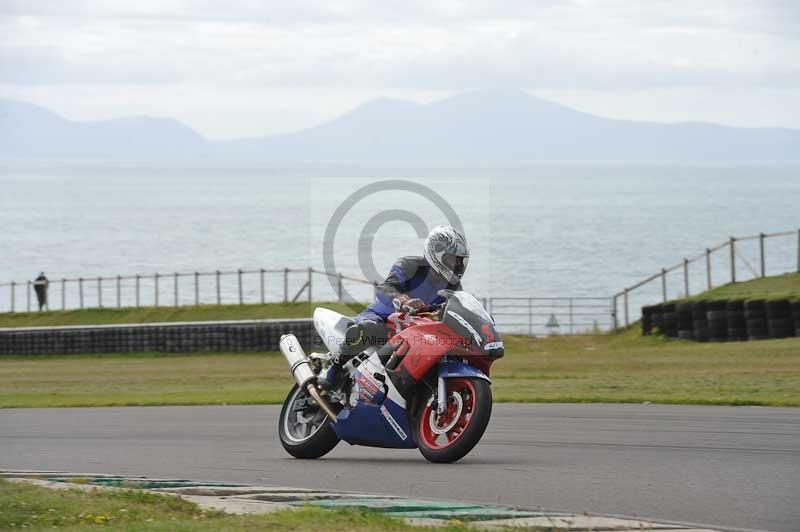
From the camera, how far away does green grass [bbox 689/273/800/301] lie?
27.6 meters

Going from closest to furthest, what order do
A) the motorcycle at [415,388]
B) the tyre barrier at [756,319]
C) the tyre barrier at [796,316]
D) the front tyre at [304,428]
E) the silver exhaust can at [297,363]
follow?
the motorcycle at [415,388] → the front tyre at [304,428] → the silver exhaust can at [297,363] → the tyre barrier at [796,316] → the tyre barrier at [756,319]

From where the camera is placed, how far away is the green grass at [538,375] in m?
16.2

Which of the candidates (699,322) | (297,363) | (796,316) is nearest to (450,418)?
(297,363)

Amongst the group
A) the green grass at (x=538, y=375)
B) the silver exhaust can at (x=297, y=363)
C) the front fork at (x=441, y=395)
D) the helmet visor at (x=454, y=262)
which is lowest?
the green grass at (x=538, y=375)

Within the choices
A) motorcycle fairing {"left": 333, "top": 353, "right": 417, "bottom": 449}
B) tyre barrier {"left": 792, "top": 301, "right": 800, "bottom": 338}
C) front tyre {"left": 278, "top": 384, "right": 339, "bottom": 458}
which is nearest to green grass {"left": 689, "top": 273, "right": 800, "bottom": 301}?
tyre barrier {"left": 792, "top": 301, "right": 800, "bottom": 338}

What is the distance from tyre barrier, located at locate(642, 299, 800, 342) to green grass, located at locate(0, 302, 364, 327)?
425 inches

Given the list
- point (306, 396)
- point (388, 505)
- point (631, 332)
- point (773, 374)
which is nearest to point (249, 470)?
point (306, 396)

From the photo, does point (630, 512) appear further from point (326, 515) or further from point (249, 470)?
point (249, 470)

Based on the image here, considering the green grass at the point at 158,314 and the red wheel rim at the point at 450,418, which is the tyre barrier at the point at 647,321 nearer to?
the green grass at the point at 158,314

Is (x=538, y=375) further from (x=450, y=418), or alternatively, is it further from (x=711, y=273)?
(x=711, y=273)

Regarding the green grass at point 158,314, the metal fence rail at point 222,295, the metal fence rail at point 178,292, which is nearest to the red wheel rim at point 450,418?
the green grass at point 158,314

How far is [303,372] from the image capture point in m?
10.9

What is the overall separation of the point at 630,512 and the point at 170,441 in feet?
19.9

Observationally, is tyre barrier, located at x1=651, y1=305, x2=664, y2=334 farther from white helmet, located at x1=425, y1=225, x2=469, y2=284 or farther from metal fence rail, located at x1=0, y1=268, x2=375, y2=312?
metal fence rail, located at x1=0, y1=268, x2=375, y2=312
